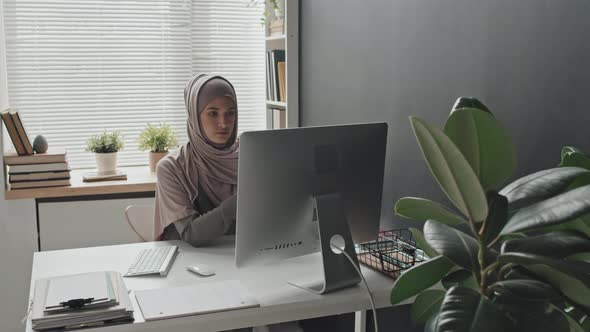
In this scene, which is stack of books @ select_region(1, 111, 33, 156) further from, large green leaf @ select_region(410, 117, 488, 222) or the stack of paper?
large green leaf @ select_region(410, 117, 488, 222)

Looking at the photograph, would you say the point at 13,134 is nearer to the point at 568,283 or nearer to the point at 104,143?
the point at 104,143

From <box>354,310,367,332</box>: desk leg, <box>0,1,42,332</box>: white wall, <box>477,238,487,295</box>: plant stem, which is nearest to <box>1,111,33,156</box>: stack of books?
<box>0,1,42,332</box>: white wall

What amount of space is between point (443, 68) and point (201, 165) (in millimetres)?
1064

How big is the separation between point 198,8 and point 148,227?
5.69 ft

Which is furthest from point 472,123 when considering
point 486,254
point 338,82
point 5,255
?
point 5,255

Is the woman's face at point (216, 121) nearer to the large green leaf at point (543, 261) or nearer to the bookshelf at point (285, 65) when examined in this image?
the bookshelf at point (285, 65)

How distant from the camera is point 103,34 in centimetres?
392

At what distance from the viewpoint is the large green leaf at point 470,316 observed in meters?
1.02

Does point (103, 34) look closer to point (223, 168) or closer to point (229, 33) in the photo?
point (229, 33)

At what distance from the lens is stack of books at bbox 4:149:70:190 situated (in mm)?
3363

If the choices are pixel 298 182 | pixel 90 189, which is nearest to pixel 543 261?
pixel 298 182

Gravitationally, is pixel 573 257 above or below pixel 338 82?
below

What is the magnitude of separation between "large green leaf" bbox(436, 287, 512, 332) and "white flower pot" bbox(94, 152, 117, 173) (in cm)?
289

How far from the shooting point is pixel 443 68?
2.16m
